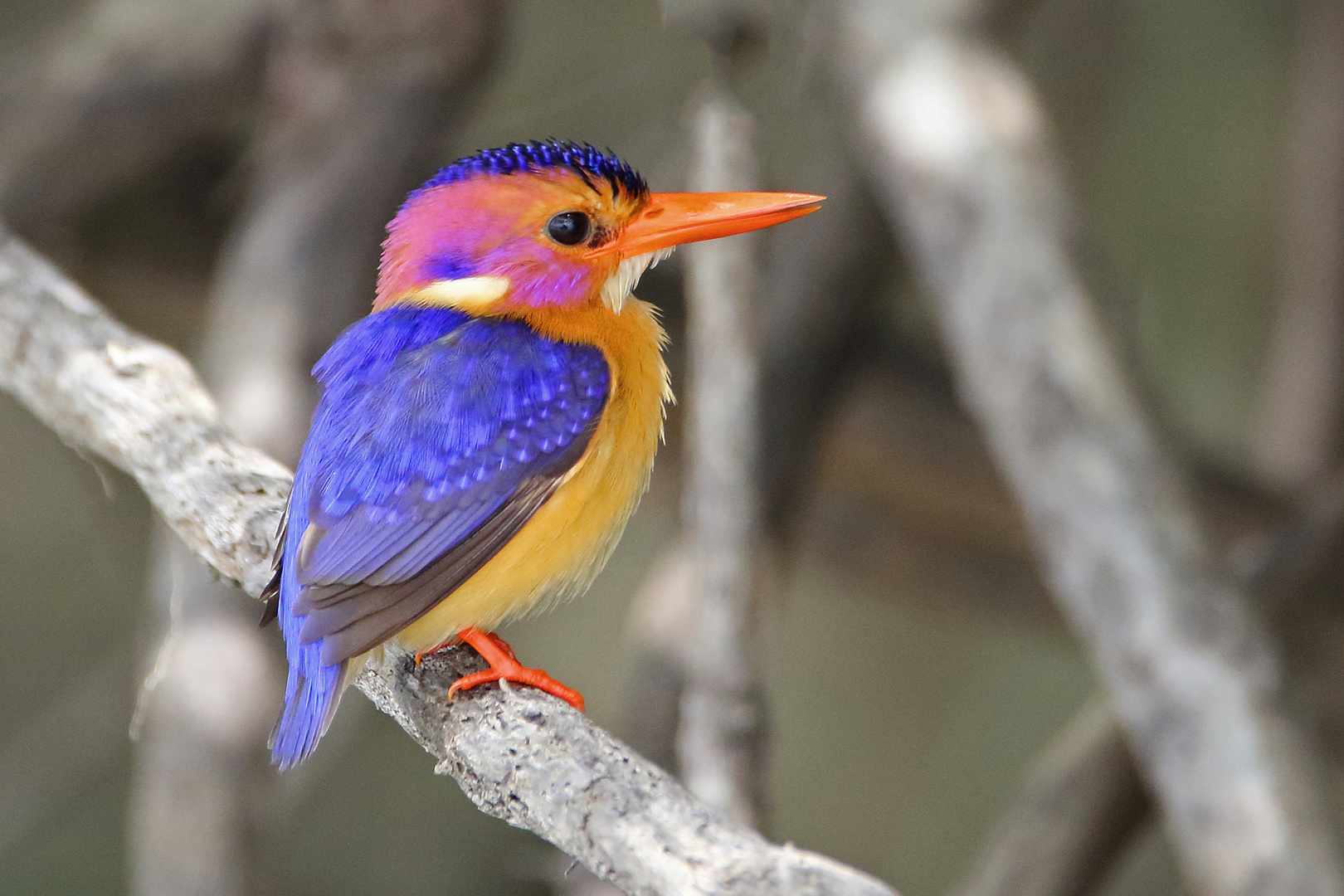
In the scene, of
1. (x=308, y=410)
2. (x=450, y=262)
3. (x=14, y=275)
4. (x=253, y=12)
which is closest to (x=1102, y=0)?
(x=253, y=12)

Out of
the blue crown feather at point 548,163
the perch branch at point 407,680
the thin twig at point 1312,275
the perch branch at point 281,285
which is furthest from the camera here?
the thin twig at point 1312,275

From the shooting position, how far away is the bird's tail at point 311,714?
1.76 metres

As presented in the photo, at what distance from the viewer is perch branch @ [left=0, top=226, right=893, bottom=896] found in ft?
4.19

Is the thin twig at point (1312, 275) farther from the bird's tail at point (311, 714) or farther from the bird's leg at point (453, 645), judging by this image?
the bird's tail at point (311, 714)

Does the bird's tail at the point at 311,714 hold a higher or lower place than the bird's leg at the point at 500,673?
lower

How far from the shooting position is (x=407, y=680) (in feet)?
6.25

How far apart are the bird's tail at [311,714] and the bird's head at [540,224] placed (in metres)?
0.62

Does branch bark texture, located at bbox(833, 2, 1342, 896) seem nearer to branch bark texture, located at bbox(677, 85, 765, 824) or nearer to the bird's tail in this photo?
branch bark texture, located at bbox(677, 85, 765, 824)

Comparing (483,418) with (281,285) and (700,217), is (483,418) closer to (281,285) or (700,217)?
(700,217)

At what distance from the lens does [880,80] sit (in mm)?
3297

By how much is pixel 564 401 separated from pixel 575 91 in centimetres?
379

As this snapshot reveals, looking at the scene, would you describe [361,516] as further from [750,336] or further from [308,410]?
[308,410]

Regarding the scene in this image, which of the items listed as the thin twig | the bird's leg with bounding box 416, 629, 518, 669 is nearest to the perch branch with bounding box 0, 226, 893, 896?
the bird's leg with bounding box 416, 629, 518, 669

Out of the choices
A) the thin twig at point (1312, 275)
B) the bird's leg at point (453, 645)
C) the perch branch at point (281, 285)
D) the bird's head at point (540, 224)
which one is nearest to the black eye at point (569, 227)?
the bird's head at point (540, 224)
